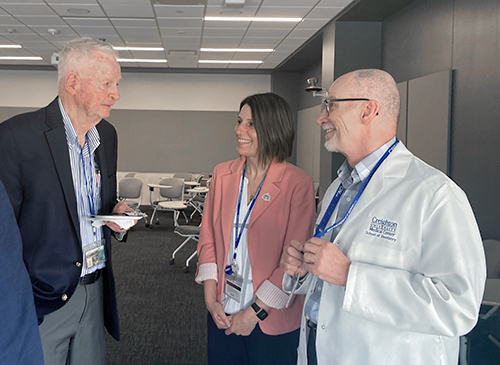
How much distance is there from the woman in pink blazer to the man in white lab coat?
1.11 ft

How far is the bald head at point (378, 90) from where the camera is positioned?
1339mm

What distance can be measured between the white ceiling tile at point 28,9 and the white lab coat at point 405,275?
654 centimetres

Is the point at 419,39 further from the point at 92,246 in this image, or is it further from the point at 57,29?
the point at 57,29

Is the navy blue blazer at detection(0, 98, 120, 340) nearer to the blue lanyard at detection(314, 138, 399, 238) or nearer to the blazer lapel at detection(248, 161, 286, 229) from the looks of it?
→ the blazer lapel at detection(248, 161, 286, 229)

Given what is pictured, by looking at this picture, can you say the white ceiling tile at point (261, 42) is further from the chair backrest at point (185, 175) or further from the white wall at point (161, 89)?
the chair backrest at point (185, 175)

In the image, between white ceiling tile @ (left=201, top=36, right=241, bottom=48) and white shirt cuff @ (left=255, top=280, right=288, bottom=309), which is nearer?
white shirt cuff @ (left=255, top=280, right=288, bottom=309)

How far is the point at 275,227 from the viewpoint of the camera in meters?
1.82

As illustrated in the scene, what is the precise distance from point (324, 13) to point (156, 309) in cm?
494

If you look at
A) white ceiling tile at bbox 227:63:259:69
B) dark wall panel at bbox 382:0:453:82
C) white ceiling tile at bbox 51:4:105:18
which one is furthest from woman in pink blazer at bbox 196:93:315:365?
white ceiling tile at bbox 227:63:259:69

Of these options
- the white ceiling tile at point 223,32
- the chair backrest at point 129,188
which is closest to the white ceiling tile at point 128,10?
the white ceiling tile at point 223,32

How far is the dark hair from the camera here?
1901 mm

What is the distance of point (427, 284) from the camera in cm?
111

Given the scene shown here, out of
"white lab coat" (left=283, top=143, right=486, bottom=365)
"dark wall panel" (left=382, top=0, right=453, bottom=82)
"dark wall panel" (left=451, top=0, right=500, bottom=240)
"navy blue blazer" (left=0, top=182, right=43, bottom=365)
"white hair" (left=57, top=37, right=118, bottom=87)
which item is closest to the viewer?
"navy blue blazer" (left=0, top=182, right=43, bottom=365)

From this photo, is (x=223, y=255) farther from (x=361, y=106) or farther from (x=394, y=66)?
(x=394, y=66)
